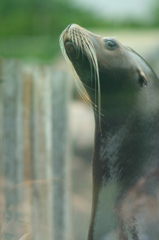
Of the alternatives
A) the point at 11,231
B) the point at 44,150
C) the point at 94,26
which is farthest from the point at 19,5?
the point at 11,231

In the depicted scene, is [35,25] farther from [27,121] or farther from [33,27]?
[27,121]

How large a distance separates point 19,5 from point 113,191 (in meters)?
16.5

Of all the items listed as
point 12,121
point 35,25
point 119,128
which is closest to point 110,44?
point 119,128

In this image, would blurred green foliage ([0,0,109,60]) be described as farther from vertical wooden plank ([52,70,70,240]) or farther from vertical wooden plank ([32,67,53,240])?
vertical wooden plank ([32,67,53,240])

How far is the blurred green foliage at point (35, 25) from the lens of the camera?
8.73 metres

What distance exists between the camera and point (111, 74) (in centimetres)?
233

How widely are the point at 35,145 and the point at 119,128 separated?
1.77 meters

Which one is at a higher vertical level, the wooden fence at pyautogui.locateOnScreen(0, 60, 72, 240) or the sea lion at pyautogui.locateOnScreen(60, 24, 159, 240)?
the sea lion at pyautogui.locateOnScreen(60, 24, 159, 240)

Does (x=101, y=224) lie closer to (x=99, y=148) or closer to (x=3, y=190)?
(x=99, y=148)


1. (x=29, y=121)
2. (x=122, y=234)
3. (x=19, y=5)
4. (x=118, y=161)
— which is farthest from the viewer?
(x=19, y=5)

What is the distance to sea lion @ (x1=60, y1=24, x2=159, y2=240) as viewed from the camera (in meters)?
2.23

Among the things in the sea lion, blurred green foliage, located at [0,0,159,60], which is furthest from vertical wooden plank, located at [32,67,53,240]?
blurred green foliage, located at [0,0,159,60]

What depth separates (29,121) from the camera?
395cm

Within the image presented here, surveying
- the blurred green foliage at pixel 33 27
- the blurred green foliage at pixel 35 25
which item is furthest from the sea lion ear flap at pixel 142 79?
the blurred green foliage at pixel 33 27
